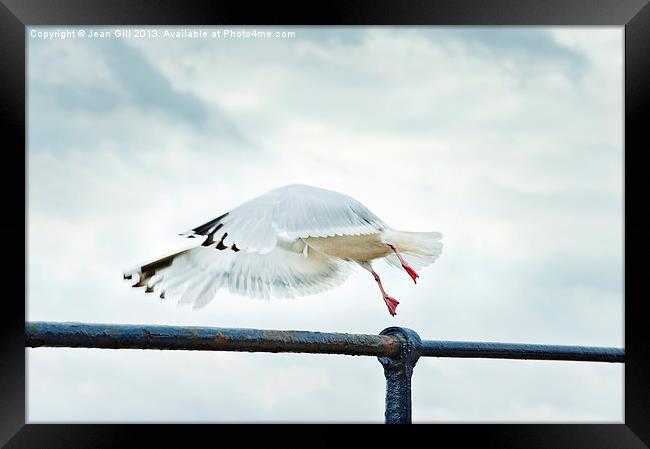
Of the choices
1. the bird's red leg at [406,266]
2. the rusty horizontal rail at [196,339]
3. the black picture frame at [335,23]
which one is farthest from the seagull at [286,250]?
the rusty horizontal rail at [196,339]

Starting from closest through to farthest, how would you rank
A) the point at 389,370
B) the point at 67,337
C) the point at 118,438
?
the point at 67,337
the point at 389,370
the point at 118,438

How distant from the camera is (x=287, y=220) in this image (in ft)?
7.13

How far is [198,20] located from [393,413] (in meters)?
1.27

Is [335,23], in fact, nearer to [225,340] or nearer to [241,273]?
[241,273]

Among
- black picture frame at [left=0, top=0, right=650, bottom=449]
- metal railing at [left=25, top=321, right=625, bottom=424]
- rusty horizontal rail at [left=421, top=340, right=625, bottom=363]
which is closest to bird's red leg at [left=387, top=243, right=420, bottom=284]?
black picture frame at [left=0, top=0, right=650, bottom=449]

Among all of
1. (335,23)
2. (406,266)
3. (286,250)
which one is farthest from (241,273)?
(335,23)

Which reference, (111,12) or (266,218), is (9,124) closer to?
(111,12)

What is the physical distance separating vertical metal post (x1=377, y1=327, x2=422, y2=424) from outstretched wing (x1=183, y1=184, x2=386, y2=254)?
2.05ft

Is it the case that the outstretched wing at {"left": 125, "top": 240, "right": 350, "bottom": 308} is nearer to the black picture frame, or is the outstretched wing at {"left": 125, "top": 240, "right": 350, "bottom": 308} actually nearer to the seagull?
the seagull

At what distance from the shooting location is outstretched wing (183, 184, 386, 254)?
2.05 meters

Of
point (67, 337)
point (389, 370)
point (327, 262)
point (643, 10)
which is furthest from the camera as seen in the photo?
point (327, 262)

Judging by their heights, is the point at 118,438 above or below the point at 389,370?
below

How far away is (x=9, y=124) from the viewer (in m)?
2.09

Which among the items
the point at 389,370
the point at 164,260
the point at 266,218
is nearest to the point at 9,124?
the point at 164,260
